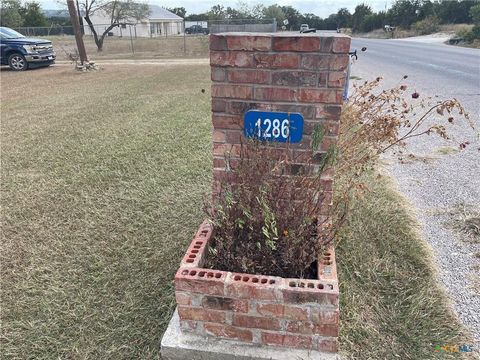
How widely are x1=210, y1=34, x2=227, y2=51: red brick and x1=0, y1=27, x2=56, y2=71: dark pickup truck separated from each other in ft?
51.0

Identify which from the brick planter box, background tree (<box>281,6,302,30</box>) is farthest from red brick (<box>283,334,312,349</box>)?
background tree (<box>281,6,302,30</box>)

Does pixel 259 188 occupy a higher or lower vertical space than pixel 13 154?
higher

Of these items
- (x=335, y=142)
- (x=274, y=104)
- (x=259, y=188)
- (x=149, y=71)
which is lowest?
(x=149, y=71)

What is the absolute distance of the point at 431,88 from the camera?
983 cm

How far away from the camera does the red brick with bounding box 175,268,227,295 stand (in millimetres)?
1981

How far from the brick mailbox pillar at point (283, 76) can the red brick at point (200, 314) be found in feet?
3.30

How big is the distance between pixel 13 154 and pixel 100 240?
292 cm

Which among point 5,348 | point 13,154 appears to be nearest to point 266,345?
point 5,348

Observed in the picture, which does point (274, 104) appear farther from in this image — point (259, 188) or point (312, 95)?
point (259, 188)

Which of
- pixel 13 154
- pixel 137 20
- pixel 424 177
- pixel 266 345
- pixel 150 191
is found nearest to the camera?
pixel 266 345

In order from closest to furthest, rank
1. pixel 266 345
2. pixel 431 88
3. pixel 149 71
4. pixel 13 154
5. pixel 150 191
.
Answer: pixel 266 345
pixel 150 191
pixel 13 154
pixel 431 88
pixel 149 71

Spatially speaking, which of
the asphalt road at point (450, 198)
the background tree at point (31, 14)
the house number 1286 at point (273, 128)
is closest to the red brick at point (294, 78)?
the house number 1286 at point (273, 128)

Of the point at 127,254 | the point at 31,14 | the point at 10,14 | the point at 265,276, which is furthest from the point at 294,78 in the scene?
the point at 31,14

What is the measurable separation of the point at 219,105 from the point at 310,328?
1.31 meters
